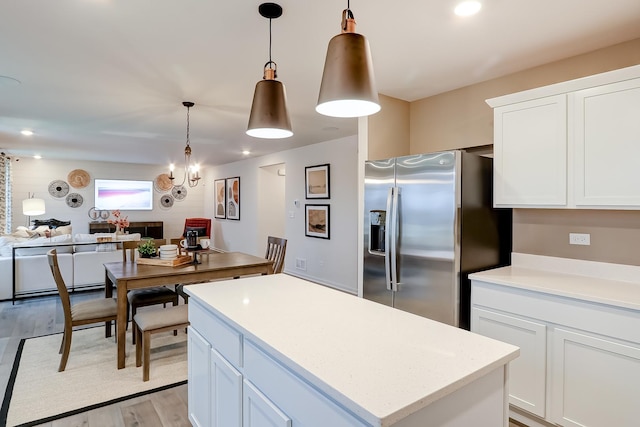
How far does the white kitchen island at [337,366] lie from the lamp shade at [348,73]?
0.86 meters

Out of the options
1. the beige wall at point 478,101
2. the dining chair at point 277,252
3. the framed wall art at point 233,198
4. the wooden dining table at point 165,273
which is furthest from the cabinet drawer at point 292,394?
the framed wall art at point 233,198

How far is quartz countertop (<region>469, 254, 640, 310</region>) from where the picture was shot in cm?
189

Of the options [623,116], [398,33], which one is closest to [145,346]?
[398,33]

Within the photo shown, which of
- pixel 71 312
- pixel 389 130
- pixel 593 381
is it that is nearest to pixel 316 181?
pixel 389 130

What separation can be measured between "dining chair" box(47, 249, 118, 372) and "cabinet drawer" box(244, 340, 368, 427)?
223 cm

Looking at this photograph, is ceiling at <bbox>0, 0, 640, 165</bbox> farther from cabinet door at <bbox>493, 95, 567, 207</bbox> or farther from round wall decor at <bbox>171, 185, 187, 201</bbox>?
round wall decor at <bbox>171, 185, 187, 201</bbox>

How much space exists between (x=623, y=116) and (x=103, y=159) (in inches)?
384

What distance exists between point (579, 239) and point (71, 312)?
4.04 meters

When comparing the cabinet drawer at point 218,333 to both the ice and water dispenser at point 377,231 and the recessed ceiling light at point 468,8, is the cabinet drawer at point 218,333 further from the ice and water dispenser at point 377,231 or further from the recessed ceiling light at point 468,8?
the recessed ceiling light at point 468,8

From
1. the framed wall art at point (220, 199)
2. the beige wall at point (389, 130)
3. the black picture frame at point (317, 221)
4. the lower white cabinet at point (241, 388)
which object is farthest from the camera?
the framed wall art at point (220, 199)

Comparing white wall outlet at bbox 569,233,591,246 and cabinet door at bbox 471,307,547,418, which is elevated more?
white wall outlet at bbox 569,233,591,246

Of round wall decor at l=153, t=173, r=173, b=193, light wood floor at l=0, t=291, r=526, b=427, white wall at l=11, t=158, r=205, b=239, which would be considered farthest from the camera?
round wall decor at l=153, t=173, r=173, b=193

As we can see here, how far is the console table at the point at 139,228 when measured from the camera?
8719 mm

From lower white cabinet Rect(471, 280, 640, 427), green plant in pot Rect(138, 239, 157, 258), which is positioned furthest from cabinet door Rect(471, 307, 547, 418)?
green plant in pot Rect(138, 239, 157, 258)
